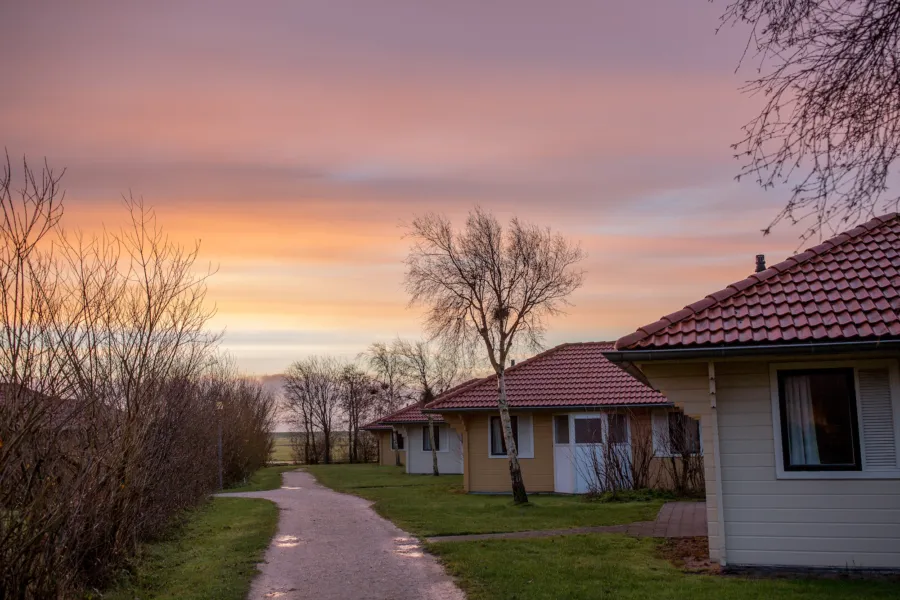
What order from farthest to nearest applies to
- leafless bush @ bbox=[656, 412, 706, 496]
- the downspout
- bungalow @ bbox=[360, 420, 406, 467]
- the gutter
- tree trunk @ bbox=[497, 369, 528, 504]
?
bungalow @ bbox=[360, 420, 406, 467]
leafless bush @ bbox=[656, 412, 706, 496]
tree trunk @ bbox=[497, 369, 528, 504]
the downspout
the gutter

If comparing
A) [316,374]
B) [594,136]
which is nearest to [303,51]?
[594,136]

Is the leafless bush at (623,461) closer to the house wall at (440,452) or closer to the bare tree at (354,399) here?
the house wall at (440,452)

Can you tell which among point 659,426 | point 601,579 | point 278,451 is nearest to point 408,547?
point 601,579

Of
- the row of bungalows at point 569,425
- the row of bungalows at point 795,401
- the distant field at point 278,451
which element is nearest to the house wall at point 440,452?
the distant field at point 278,451

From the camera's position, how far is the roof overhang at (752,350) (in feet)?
33.0

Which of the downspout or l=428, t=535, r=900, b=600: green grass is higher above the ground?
the downspout

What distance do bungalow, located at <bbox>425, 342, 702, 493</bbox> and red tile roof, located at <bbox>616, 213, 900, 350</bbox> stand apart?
10.5 metres

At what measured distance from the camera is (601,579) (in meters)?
10.5

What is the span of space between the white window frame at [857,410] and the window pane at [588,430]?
1461cm

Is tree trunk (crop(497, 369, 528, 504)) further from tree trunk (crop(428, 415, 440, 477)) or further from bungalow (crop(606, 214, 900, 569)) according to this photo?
tree trunk (crop(428, 415, 440, 477))

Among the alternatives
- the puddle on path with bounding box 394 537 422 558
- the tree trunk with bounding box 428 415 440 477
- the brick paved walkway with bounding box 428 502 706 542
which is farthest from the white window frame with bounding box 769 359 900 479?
the tree trunk with bounding box 428 415 440 477

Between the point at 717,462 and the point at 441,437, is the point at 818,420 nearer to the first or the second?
the point at 717,462

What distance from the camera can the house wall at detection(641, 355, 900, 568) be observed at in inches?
406

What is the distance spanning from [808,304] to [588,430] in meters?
14.7
